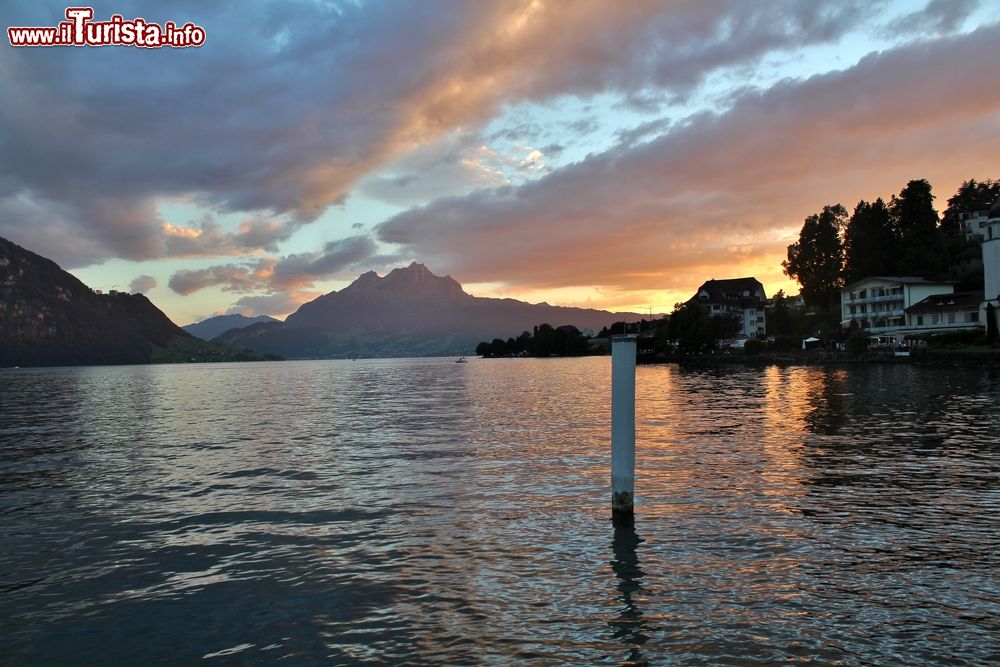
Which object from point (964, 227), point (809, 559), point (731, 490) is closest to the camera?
point (809, 559)

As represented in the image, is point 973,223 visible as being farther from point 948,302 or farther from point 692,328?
point 692,328

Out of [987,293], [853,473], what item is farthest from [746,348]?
[853,473]

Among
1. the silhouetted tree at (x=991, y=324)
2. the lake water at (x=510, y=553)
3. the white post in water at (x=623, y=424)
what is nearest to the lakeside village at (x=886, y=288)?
the silhouetted tree at (x=991, y=324)

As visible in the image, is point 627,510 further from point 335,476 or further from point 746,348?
point 746,348

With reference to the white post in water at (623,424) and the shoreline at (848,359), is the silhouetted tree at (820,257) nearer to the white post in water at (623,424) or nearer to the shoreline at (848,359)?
the shoreline at (848,359)

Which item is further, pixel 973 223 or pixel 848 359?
pixel 973 223

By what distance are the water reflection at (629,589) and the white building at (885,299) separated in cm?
13866

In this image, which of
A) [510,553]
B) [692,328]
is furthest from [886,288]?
[510,553]

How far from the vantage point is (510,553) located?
14.9m

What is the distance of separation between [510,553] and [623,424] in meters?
4.92

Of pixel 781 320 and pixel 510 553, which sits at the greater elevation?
pixel 781 320

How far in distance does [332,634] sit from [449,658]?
2.30 meters

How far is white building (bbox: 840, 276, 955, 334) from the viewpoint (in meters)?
132

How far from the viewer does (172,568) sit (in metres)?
14.6
